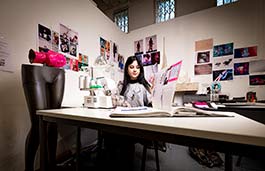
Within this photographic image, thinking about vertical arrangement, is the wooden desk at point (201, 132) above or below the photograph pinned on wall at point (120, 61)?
below

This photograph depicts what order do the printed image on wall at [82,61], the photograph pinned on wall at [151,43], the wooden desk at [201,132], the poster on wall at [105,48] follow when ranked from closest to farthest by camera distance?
the wooden desk at [201,132]
the printed image on wall at [82,61]
the poster on wall at [105,48]
the photograph pinned on wall at [151,43]

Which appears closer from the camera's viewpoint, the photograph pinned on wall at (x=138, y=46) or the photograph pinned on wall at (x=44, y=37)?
the photograph pinned on wall at (x=44, y=37)

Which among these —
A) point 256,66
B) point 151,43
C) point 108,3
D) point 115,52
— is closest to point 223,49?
point 256,66

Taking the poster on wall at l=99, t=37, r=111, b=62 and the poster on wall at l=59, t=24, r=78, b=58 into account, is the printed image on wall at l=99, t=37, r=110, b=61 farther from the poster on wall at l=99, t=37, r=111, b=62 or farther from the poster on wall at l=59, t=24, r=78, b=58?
the poster on wall at l=59, t=24, r=78, b=58

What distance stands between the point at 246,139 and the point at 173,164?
1.68 meters

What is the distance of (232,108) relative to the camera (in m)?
1.75

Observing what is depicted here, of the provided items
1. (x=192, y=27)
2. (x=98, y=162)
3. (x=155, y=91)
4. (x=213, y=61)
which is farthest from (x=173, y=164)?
(x=192, y=27)

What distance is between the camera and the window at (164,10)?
3.48 m

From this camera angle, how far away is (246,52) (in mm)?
Result: 2453

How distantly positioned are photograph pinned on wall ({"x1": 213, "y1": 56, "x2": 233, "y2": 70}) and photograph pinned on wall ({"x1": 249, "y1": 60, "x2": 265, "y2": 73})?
0.88 ft

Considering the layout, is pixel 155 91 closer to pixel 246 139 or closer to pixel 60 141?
pixel 246 139

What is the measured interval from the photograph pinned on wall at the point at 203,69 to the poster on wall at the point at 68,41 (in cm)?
212

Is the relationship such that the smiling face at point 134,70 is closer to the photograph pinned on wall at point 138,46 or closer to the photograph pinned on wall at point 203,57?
the photograph pinned on wall at point 203,57

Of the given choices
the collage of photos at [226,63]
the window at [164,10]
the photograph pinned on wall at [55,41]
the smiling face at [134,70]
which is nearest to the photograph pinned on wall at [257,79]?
the collage of photos at [226,63]
